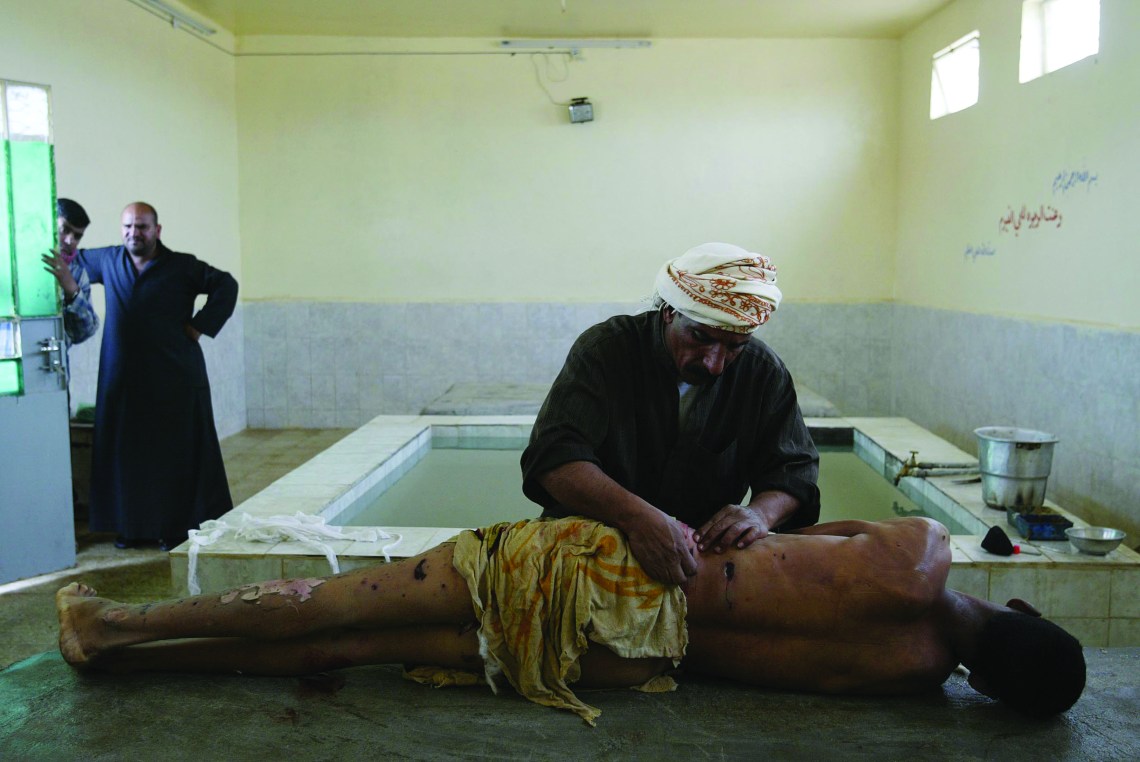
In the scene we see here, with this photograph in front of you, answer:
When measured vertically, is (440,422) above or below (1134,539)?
above

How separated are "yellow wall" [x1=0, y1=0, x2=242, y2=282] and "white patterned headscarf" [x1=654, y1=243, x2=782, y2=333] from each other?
4078mm

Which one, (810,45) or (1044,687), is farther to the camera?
(810,45)

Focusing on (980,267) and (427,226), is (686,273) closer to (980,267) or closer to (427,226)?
(980,267)

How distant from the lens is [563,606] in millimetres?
1981

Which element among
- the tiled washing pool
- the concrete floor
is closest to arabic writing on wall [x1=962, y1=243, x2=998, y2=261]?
the tiled washing pool

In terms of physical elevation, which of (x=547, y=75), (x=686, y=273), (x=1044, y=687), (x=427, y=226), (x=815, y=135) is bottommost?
(x=1044, y=687)

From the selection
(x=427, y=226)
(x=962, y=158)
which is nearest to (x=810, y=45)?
(x=962, y=158)

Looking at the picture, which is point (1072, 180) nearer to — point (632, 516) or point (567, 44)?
point (632, 516)

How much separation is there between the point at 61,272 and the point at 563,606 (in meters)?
3.00

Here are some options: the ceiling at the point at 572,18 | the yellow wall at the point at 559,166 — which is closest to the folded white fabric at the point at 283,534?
the ceiling at the point at 572,18

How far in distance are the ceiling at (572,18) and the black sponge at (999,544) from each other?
4669mm

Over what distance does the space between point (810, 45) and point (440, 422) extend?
4.49 metres

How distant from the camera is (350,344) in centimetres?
773

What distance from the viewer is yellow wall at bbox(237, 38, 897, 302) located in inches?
296
